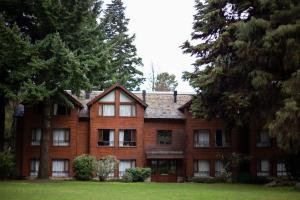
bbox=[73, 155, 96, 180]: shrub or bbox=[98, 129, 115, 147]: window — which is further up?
bbox=[98, 129, 115, 147]: window

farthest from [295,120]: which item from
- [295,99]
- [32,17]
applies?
[32,17]

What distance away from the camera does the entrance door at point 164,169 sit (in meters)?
50.8

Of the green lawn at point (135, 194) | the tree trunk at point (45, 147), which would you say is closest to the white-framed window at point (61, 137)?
the tree trunk at point (45, 147)

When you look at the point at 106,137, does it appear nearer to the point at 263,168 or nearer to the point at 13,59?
the point at 13,59

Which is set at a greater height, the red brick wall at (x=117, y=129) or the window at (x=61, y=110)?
the window at (x=61, y=110)

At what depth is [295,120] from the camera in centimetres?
2664

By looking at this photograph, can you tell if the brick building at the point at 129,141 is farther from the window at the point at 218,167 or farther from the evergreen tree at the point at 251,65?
the evergreen tree at the point at 251,65

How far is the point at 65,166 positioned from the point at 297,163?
22432 millimetres

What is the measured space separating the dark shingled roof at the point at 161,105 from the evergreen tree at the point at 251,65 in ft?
36.7

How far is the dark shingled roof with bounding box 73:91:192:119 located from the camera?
5228 centimetres

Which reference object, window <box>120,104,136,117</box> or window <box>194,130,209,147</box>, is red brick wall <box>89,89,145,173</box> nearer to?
window <box>120,104,136,117</box>

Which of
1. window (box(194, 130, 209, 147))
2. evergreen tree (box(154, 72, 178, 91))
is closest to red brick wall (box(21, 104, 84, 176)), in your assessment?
window (box(194, 130, 209, 147))

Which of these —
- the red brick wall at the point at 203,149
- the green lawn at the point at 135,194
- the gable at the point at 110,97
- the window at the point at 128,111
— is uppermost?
the gable at the point at 110,97

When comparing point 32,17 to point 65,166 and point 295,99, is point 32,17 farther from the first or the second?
point 295,99
